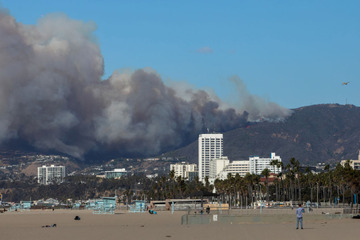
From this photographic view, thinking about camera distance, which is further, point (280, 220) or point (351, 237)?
point (280, 220)

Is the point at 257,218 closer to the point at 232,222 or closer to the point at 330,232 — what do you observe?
the point at 232,222

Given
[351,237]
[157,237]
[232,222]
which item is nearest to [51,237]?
[157,237]

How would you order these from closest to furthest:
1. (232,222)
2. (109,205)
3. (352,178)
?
1. (232,222)
2. (109,205)
3. (352,178)

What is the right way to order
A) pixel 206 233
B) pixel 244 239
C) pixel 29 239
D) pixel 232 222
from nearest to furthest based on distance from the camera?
1. pixel 244 239
2. pixel 29 239
3. pixel 206 233
4. pixel 232 222

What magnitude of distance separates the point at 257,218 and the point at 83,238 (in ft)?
65.7

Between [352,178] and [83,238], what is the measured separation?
12619cm

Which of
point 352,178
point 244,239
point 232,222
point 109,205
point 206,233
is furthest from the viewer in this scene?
Answer: point 352,178

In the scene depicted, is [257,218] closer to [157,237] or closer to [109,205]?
[157,237]

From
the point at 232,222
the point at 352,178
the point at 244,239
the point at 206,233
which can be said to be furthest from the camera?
the point at 352,178

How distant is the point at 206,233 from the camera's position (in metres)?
38.5

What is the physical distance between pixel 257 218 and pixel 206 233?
14.6 metres

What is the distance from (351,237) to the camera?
3341 centimetres

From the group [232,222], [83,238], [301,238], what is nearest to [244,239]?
[301,238]

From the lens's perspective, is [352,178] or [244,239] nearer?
[244,239]
